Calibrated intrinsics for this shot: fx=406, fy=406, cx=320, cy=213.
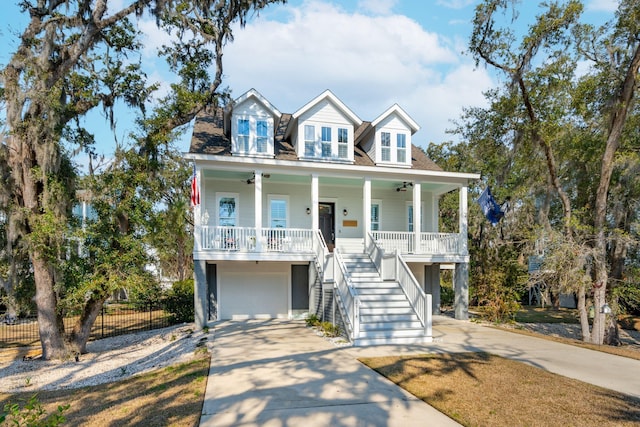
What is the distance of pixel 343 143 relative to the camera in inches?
612

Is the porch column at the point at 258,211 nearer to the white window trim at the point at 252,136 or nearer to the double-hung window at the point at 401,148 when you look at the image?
the white window trim at the point at 252,136

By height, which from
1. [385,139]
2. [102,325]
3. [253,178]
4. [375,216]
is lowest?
[102,325]

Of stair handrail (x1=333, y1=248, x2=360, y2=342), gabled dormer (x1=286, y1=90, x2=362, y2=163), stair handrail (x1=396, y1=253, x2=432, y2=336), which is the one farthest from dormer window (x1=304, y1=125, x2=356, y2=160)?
stair handrail (x1=396, y1=253, x2=432, y2=336)

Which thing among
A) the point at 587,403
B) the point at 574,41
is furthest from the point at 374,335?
the point at 574,41

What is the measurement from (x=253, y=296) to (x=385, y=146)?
25.3ft

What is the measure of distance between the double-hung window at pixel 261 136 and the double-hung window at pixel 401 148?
17.0 ft

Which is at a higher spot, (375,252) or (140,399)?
(375,252)

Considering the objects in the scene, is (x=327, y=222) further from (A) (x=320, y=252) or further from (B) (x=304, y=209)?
(A) (x=320, y=252)

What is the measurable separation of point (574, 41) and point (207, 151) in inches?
491

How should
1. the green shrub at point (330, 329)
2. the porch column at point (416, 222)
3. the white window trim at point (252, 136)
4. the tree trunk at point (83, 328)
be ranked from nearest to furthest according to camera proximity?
the tree trunk at point (83, 328) → the green shrub at point (330, 329) → the white window trim at point (252, 136) → the porch column at point (416, 222)

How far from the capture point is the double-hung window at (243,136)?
1447 centimetres

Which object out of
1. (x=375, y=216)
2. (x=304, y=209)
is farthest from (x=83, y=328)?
(x=375, y=216)

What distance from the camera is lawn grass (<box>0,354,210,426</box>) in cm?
507

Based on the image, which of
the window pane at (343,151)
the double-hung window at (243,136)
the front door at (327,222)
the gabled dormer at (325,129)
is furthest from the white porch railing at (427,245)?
the double-hung window at (243,136)
